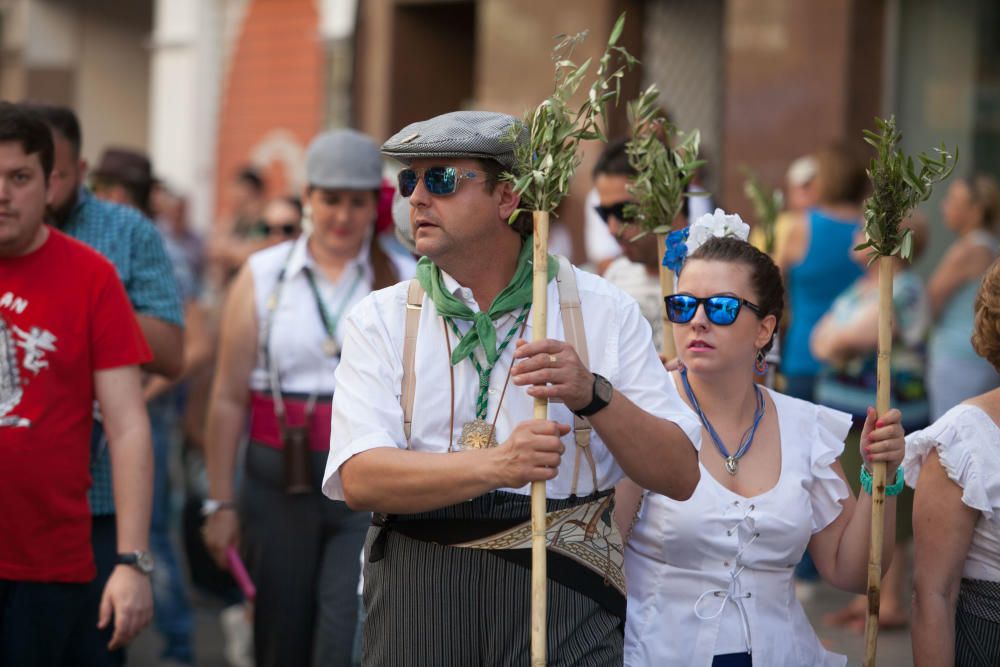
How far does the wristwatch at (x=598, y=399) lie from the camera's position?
348cm

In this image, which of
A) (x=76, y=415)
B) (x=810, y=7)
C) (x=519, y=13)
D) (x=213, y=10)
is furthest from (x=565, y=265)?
(x=213, y=10)

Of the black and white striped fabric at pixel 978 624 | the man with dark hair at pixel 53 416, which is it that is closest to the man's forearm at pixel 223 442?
the man with dark hair at pixel 53 416

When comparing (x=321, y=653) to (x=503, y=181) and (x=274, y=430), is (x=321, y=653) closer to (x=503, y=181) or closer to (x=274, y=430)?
(x=274, y=430)

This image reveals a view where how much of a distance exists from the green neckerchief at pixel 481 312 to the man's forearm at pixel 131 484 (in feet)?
4.43

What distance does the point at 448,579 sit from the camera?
3.70m

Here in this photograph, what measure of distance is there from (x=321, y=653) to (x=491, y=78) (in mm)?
7725

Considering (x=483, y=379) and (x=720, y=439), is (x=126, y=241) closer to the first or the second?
Result: (x=483, y=379)

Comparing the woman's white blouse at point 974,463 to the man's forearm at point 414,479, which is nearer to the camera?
the man's forearm at point 414,479

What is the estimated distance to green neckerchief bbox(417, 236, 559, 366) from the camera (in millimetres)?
3738

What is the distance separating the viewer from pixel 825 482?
429 cm

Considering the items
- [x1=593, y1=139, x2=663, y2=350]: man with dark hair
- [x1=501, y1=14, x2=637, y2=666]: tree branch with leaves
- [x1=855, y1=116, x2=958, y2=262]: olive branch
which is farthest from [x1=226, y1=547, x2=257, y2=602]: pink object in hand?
[x1=855, y1=116, x2=958, y2=262]: olive branch

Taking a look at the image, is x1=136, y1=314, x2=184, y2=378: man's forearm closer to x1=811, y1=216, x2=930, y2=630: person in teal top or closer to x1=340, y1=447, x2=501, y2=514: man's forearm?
x1=340, y1=447, x2=501, y2=514: man's forearm

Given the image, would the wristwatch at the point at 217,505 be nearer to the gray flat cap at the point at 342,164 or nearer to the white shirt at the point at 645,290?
the gray flat cap at the point at 342,164

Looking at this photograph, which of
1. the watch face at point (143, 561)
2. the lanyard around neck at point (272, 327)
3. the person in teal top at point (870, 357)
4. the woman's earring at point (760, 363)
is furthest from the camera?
the person in teal top at point (870, 357)
